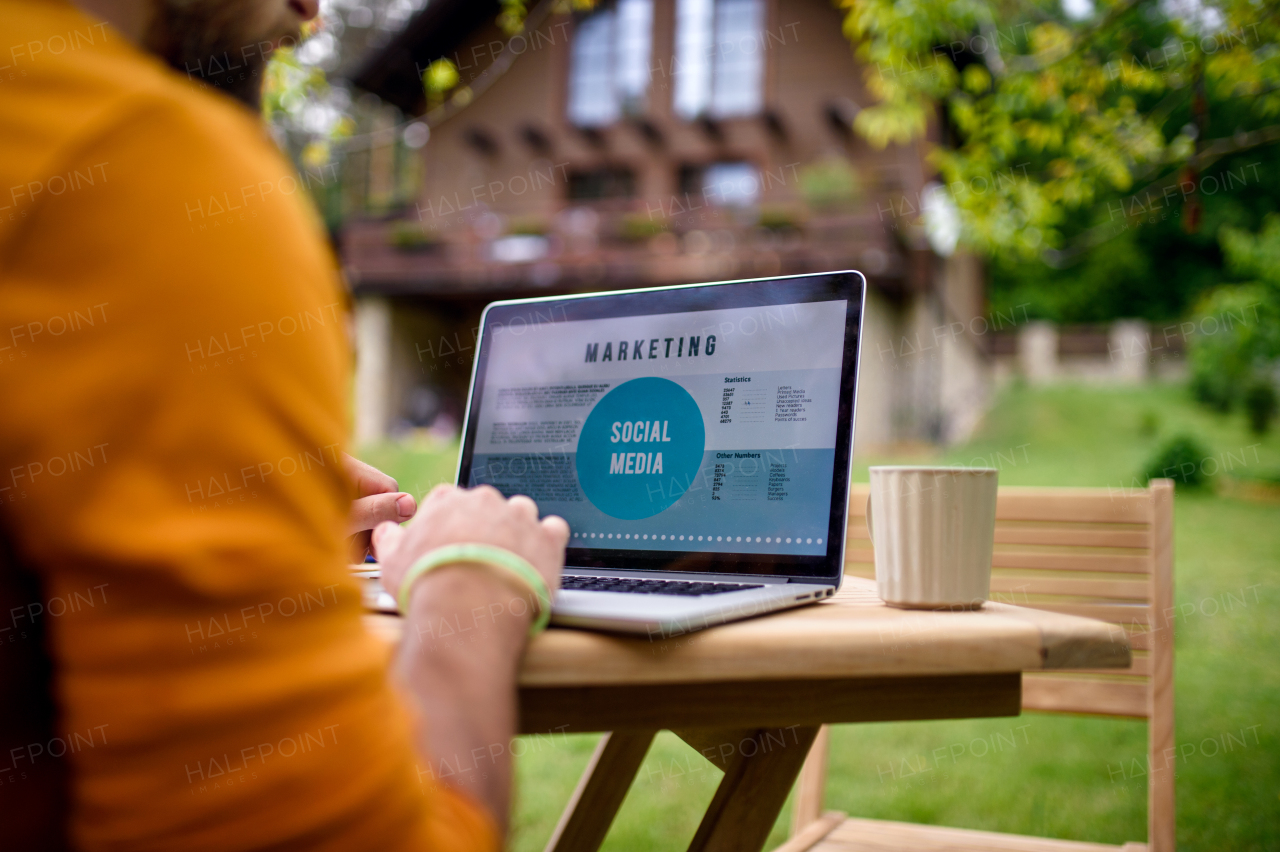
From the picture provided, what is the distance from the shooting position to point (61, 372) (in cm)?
45

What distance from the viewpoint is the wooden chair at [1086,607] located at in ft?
4.70

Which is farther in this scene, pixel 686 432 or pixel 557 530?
pixel 686 432

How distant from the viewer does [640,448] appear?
1174mm

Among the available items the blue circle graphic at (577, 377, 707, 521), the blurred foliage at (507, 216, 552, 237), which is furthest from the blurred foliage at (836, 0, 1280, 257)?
the blurred foliage at (507, 216, 552, 237)

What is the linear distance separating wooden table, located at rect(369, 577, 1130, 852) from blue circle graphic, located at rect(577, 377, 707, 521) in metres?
0.31

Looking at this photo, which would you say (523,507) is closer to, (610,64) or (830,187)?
(830,187)

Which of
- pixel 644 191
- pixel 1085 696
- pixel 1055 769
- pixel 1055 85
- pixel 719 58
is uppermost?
pixel 719 58

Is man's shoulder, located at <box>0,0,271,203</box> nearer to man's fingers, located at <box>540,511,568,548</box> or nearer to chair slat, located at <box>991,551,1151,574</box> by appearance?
man's fingers, located at <box>540,511,568,548</box>

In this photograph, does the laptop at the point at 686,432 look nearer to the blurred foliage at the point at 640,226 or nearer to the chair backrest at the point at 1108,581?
the chair backrest at the point at 1108,581

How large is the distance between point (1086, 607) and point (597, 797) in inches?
36.9

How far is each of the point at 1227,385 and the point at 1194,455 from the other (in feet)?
16.3

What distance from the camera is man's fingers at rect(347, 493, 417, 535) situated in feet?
3.92

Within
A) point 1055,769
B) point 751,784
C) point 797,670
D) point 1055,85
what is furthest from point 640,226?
point 797,670

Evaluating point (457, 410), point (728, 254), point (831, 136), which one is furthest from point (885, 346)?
point (457, 410)
